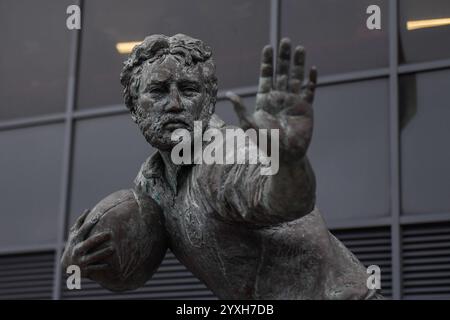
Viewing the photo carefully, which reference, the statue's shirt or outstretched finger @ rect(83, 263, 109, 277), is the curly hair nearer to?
the statue's shirt

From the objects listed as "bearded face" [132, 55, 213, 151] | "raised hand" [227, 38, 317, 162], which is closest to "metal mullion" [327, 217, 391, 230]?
"bearded face" [132, 55, 213, 151]

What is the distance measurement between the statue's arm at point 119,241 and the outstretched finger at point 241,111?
41.8 inches

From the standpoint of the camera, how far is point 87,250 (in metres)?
4.58

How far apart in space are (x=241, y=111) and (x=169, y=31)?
7.60 m

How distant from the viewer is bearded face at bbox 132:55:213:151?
15.1ft

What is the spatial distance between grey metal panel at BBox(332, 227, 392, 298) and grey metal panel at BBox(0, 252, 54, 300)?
3063 mm

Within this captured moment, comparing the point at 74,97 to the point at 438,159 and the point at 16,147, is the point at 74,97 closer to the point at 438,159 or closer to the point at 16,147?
the point at 16,147

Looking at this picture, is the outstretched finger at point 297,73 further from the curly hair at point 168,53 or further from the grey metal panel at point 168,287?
the grey metal panel at point 168,287

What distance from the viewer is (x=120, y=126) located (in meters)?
11.1

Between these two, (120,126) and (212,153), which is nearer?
(212,153)

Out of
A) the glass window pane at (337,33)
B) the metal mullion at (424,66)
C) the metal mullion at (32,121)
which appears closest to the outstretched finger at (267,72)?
the metal mullion at (424,66)

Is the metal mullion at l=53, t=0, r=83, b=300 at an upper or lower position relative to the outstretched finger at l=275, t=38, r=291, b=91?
upper

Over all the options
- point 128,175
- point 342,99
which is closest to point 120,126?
point 128,175

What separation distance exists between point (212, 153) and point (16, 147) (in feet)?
24.1
